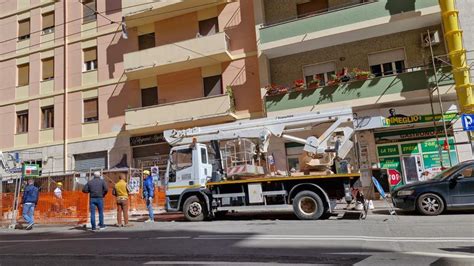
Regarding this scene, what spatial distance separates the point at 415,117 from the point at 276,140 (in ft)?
24.2

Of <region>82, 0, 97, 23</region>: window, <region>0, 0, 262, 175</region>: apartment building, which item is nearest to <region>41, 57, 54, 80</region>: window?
<region>0, 0, 262, 175</region>: apartment building

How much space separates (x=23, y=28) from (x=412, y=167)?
83.4ft

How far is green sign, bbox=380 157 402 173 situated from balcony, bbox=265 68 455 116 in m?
2.70

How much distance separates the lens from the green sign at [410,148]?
17.5m

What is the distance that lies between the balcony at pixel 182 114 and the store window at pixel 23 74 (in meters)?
9.11

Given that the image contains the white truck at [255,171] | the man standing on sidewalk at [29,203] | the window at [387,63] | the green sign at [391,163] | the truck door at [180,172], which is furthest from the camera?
the window at [387,63]

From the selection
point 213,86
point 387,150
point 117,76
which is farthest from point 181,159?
point 117,76

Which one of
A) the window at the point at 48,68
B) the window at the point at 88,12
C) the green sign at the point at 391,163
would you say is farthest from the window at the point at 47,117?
the green sign at the point at 391,163

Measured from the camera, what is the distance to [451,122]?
16734 mm

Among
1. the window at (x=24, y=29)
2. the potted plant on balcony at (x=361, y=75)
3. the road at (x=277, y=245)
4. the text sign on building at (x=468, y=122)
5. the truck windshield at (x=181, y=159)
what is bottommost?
the road at (x=277, y=245)

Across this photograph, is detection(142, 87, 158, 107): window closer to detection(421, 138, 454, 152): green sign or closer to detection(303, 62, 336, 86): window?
detection(303, 62, 336, 86): window

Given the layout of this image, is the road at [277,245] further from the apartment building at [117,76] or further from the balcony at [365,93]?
the apartment building at [117,76]

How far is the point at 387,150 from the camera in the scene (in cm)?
1794

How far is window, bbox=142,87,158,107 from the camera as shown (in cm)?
2303
